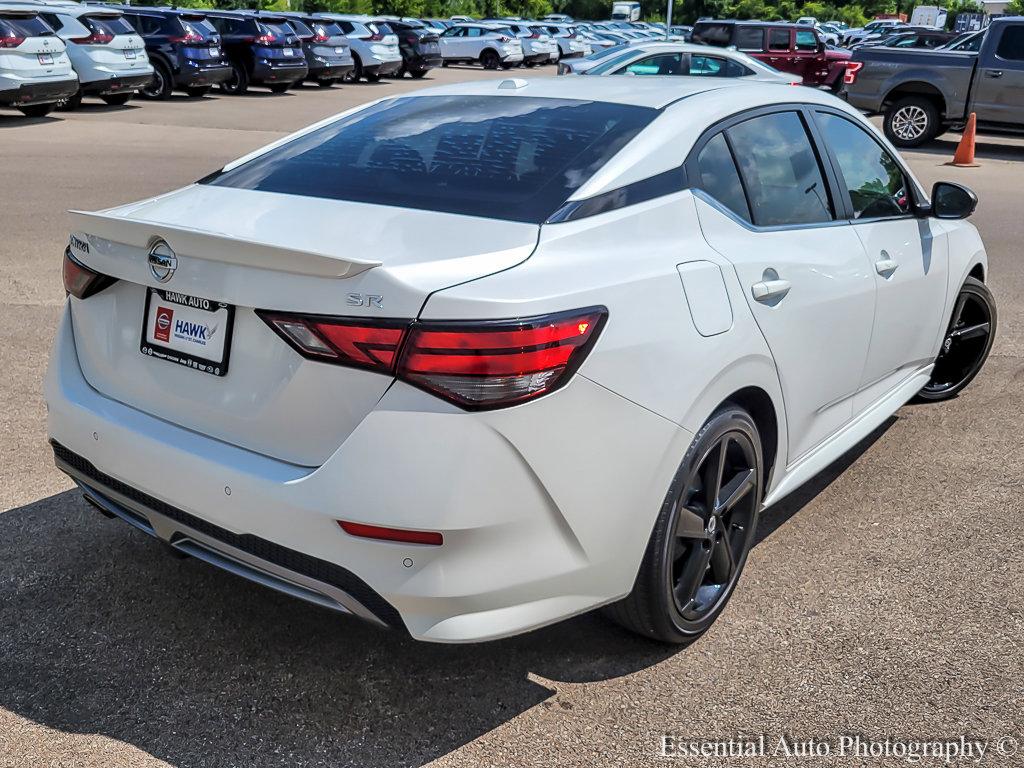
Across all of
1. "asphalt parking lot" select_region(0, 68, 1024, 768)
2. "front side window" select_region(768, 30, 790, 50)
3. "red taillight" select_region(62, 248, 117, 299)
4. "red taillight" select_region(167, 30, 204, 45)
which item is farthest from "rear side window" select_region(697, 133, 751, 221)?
"front side window" select_region(768, 30, 790, 50)

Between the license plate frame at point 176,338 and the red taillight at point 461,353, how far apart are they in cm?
29

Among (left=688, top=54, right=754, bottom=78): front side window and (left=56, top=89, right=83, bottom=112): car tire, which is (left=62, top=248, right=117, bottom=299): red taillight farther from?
(left=56, top=89, right=83, bottom=112): car tire

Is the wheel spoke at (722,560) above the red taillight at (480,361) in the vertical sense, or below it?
below

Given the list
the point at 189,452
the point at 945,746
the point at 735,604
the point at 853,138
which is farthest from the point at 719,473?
the point at 853,138

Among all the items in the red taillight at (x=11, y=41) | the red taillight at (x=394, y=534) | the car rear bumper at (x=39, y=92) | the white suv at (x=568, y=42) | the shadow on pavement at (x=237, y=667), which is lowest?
the shadow on pavement at (x=237, y=667)

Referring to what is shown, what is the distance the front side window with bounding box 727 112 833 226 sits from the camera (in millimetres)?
3521

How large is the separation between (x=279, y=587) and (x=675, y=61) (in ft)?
54.4

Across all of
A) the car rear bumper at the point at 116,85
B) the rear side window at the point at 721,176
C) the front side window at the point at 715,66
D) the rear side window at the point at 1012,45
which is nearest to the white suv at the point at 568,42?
the front side window at the point at 715,66

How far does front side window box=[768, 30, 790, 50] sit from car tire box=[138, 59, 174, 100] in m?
14.9

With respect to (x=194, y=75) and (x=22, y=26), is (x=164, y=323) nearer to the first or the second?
(x=22, y=26)

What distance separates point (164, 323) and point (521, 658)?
55.3 inches

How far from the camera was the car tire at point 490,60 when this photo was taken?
40.2 m

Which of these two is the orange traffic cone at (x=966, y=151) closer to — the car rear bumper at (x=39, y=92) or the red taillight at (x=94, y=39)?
the car rear bumper at (x=39, y=92)

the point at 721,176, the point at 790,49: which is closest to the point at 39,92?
the point at 721,176
